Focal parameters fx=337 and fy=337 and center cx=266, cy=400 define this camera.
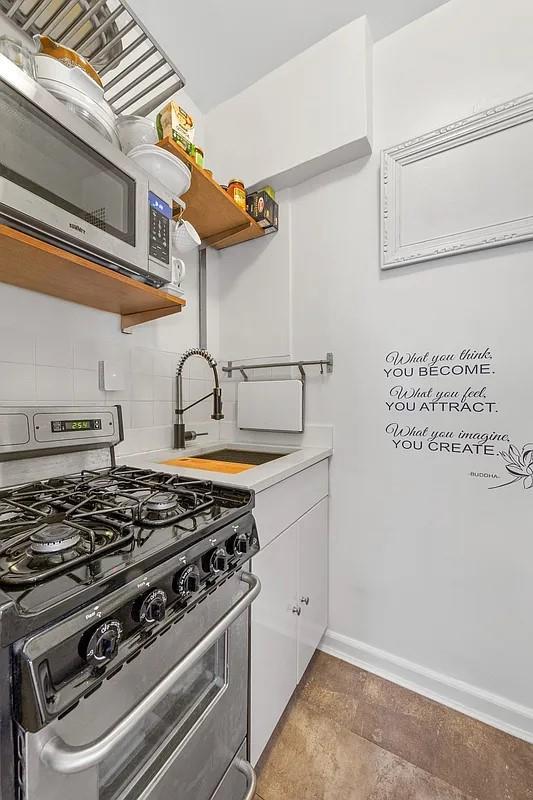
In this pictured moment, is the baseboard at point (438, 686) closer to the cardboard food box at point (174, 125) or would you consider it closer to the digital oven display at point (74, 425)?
the digital oven display at point (74, 425)

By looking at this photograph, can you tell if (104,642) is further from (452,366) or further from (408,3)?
(408,3)

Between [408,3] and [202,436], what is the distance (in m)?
2.04

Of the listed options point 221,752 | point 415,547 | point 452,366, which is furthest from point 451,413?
point 221,752

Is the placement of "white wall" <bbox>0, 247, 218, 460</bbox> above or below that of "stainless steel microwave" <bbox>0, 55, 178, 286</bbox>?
below

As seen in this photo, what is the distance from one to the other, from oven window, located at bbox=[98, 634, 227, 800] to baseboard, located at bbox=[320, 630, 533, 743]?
98 centimetres

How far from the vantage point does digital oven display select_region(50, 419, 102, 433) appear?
1010mm

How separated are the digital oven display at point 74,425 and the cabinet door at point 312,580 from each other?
79 centimetres

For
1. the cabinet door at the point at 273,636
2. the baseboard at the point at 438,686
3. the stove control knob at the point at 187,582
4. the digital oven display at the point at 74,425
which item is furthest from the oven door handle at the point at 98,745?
the baseboard at the point at 438,686

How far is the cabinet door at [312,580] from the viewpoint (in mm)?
1247

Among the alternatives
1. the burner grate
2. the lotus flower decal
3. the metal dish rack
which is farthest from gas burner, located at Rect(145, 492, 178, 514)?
the metal dish rack

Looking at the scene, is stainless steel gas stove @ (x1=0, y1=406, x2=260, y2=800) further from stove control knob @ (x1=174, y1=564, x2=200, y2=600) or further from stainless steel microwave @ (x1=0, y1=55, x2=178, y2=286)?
stainless steel microwave @ (x1=0, y1=55, x2=178, y2=286)

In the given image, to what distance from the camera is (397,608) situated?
55.2 inches

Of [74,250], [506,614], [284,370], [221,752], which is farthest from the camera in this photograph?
[284,370]

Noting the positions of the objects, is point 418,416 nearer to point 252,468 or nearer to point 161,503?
point 252,468
